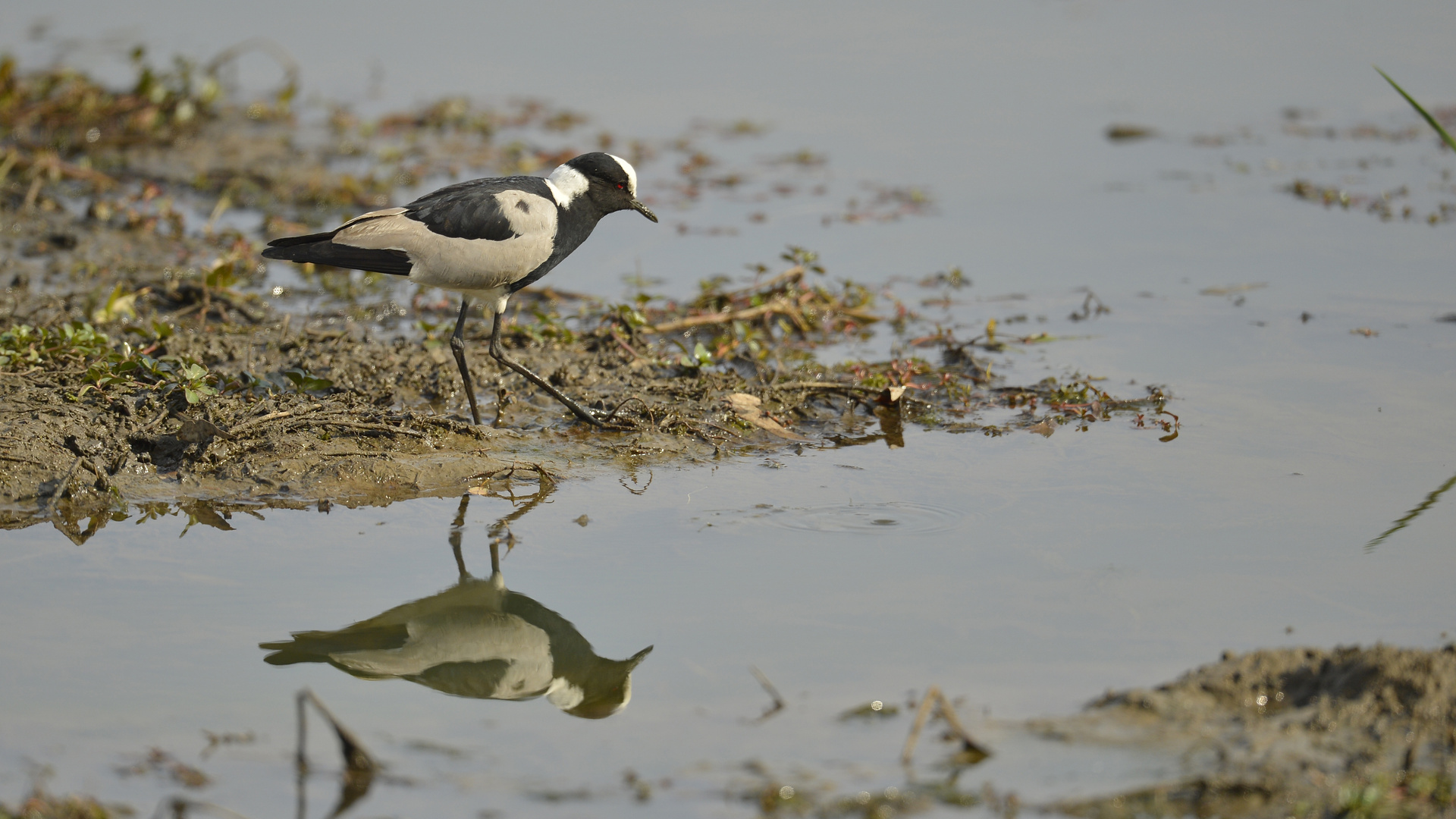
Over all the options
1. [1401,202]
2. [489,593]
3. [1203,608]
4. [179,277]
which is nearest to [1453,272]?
[1401,202]

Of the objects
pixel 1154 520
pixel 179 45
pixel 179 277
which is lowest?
pixel 1154 520

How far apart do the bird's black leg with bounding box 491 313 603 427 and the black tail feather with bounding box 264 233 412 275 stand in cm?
60

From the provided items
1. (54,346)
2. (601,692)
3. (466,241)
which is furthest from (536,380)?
(601,692)

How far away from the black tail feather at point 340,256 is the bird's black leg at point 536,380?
60 centimetres

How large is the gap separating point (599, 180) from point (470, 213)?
2.39 ft

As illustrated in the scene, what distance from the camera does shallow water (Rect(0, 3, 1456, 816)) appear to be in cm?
356

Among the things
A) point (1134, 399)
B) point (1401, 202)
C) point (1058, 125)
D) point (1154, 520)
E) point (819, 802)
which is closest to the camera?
point (819, 802)

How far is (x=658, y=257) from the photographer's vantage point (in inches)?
334

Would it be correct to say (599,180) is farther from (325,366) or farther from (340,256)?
(325,366)

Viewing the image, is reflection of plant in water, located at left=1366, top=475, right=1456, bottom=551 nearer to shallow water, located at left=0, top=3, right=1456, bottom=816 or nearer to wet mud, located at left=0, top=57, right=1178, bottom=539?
shallow water, located at left=0, top=3, right=1456, bottom=816

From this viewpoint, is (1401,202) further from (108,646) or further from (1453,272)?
(108,646)

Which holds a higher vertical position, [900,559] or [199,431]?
[199,431]

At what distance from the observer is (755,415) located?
594cm

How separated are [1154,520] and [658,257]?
14.0ft
